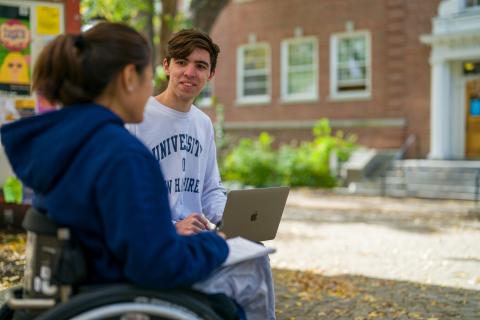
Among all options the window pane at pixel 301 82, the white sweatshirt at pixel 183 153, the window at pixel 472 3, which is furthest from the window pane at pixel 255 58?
the white sweatshirt at pixel 183 153

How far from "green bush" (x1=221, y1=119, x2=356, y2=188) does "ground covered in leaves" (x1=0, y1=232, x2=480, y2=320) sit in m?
10.6

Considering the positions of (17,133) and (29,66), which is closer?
(17,133)

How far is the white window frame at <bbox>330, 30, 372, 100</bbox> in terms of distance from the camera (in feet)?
61.9

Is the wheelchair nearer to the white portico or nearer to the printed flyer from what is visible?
the printed flyer

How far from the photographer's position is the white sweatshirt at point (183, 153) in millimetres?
3158

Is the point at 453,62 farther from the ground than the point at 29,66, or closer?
farther from the ground

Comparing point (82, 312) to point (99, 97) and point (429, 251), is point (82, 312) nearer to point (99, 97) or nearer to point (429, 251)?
point (99, 97)

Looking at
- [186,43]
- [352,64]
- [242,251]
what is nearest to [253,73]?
[352,64]

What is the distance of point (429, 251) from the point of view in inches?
312

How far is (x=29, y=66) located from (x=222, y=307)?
16.8 feet

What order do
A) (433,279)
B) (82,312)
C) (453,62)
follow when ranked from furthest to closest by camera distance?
(453,62), (433,279), (82,312)

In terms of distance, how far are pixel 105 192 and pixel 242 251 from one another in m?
0.62

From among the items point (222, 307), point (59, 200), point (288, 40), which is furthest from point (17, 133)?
point (288, 40)

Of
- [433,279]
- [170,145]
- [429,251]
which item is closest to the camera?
[170,145]
